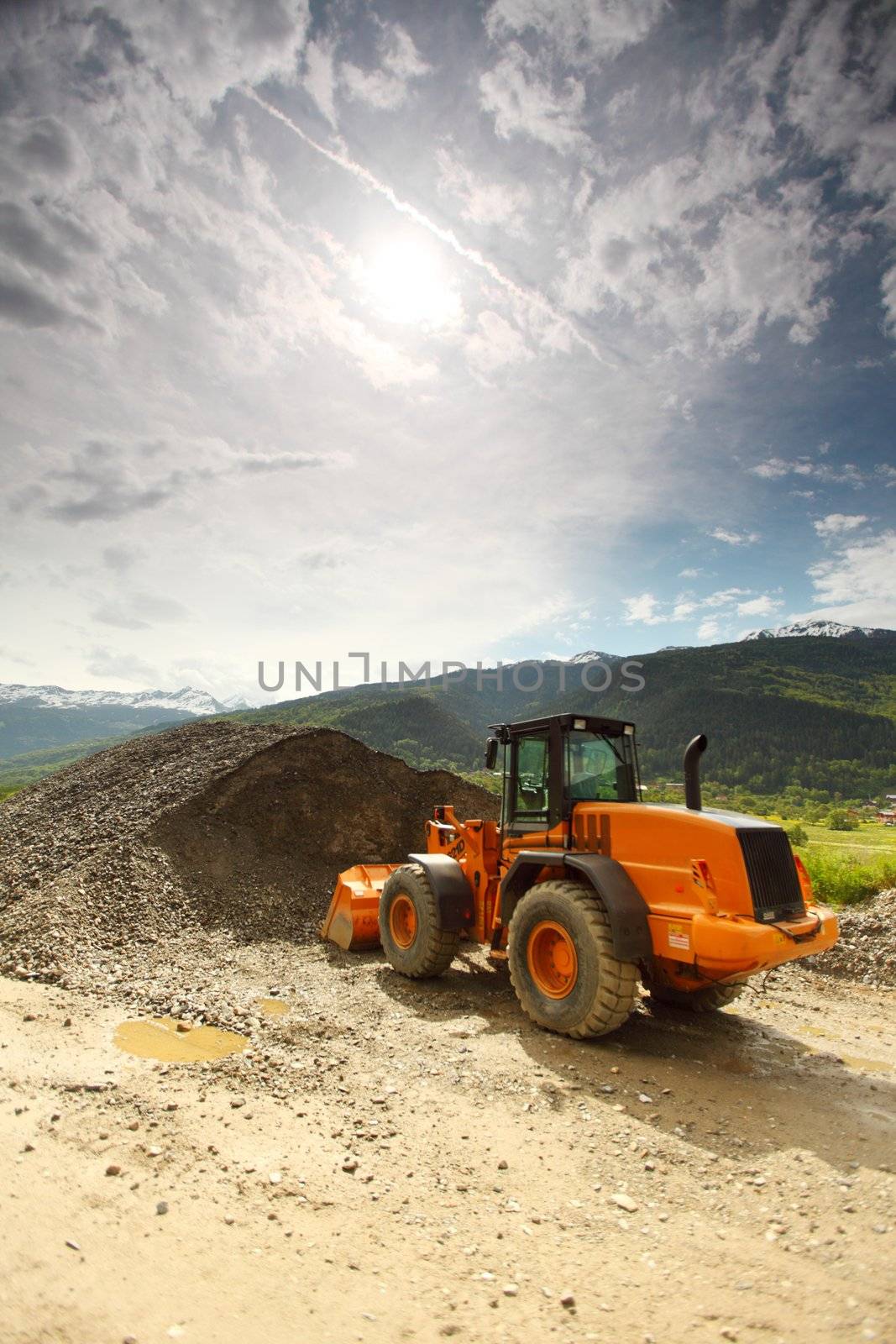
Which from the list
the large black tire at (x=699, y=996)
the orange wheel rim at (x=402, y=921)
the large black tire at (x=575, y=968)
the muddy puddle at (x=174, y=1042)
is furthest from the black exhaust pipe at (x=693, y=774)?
the muddy puddle at (x=174, y=1042)

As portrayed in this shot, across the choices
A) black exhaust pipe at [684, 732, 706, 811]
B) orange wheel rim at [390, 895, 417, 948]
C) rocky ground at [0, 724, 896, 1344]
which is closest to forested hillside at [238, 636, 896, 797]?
orange wheel rim at [390, 895, 417, 948]

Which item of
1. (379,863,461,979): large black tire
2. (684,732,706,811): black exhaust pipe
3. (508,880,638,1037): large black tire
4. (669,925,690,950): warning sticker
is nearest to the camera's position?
(669,925,690,950): warning sticker

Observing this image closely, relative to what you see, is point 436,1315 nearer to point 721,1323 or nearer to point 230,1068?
point 721,1323

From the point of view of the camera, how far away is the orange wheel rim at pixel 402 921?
8.28 metres

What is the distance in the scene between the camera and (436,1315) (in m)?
2.77

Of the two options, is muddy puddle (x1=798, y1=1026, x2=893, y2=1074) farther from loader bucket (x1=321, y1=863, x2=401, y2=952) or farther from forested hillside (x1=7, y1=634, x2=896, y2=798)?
forested hillside (x1=7, y1=634, x2=896, y2=798)

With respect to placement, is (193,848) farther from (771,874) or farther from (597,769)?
(771,874)

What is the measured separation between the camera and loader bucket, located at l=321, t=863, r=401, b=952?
958 cm

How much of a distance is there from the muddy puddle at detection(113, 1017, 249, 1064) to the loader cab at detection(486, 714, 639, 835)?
353 cm

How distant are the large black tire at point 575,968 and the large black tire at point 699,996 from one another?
1.20 metres

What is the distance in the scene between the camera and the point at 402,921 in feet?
27.9

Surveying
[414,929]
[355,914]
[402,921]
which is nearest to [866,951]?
[414,929]

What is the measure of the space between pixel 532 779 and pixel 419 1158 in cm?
393

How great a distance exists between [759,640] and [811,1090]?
679ft
